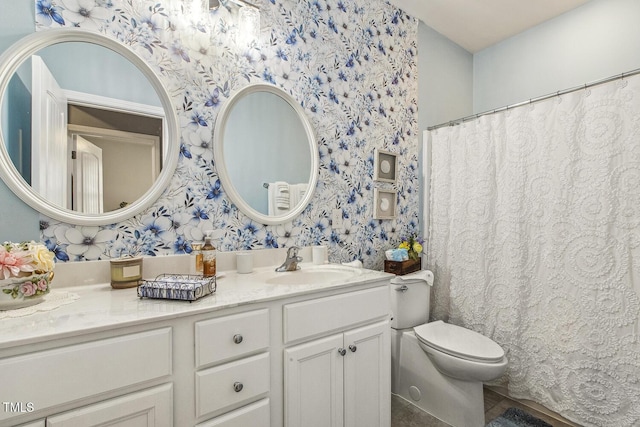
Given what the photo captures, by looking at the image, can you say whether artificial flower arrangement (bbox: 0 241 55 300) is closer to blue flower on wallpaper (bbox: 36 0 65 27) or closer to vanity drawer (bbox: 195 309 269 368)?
vanity drawer (bbox: 195 309 269 368)

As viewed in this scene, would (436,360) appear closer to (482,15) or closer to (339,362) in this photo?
(339,362)

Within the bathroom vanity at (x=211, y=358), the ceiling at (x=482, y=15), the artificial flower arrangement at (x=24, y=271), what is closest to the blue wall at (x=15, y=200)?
the artificial flower arrangement at (x=24, y=271)

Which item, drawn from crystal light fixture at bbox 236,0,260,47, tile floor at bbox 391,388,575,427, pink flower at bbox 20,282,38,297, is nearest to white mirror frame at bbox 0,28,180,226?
pink flower at bbox 20,282,38,297

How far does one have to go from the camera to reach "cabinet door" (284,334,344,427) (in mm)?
1165

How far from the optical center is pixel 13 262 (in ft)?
2.97

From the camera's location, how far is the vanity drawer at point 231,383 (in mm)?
966

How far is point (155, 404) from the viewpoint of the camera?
34.9 inches

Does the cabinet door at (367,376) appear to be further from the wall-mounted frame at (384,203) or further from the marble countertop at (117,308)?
the wall-mounted frame at (384,203)

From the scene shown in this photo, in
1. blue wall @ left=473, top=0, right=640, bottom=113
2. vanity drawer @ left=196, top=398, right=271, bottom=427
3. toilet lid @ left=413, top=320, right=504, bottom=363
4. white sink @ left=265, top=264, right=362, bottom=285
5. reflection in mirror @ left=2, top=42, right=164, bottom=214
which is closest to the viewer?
vanity drawer @ left=196, top=398, right=271, bottom=427

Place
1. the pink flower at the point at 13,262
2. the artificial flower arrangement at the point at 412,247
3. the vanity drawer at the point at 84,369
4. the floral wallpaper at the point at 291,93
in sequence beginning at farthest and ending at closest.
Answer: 1. the artificial flower arrangement at the point at 412,247
2. the floral wallpaper at the point at 291,93
3. the pink flower at the point at 13,262
4. the vanity drawer at the point at 84,369

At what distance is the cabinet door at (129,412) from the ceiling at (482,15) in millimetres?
2648

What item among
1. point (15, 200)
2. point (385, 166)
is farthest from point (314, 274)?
point (15, 200)

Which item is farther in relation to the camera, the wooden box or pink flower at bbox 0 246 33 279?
the wooden box

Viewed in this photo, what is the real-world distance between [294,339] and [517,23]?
2861 millimetres
